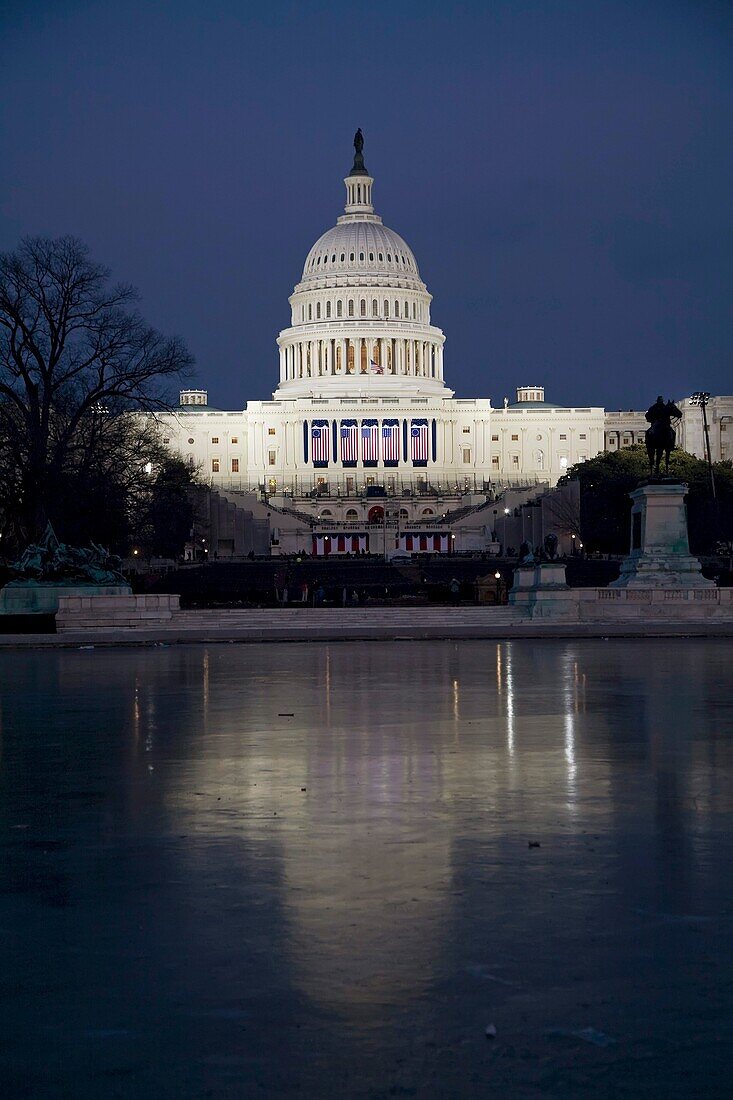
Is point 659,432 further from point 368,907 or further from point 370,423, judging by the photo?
point 370,423

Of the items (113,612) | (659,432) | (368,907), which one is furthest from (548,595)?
(368,907)

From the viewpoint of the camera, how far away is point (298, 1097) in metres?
6.07

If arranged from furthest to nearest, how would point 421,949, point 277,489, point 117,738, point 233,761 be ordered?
point 277,489 → point 117,738 → point 233,761 → point 421,949

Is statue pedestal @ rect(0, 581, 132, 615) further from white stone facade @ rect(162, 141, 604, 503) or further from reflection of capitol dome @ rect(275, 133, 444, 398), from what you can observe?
reflection of capitol dome @ rect(275, 133, 444, 398)

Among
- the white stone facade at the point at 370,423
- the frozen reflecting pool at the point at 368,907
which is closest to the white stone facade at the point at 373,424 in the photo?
the white stone facade at the point at 370,423

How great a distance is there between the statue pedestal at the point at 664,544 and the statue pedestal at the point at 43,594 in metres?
16.4

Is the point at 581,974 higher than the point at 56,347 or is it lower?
lower

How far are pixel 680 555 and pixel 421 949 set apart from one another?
40.4 metres

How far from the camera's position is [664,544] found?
155 ft

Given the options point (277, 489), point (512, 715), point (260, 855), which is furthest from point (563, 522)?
point (260, 855)

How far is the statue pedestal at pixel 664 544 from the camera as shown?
4672 cm

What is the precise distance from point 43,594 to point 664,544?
19.7 m

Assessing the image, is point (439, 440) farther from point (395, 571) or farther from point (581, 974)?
point (581, 974)

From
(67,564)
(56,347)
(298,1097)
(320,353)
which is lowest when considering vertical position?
(298,1097)
